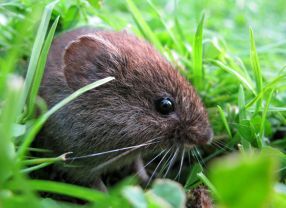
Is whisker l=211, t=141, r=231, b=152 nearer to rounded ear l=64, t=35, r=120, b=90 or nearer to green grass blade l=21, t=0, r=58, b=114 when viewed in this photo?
rounded ear l=64, t=35, r=120, b=90

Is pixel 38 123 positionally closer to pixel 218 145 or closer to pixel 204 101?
pixel 218 145

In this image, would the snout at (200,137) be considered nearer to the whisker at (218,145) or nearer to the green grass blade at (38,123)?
the whisker at (218,145)

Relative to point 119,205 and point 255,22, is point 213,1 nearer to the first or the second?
point 255,22

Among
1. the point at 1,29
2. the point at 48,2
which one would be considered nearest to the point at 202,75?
the point at 48,2

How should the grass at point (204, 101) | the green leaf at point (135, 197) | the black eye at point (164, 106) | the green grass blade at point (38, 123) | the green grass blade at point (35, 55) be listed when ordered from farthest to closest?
the black eye at point (164, 106) < the green grass blade at point (35, 55) < the green grass blade at point (38, 123) < the green leaf at point (135, 197) < the grass at point (204, 101)

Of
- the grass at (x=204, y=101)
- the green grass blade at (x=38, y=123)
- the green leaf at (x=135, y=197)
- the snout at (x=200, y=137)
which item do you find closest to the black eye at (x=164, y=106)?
the snout at (x=200, y=137)

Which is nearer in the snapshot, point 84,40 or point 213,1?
point 84,40

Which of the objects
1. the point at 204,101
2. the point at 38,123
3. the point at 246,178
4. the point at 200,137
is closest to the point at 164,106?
the point at 200,137
